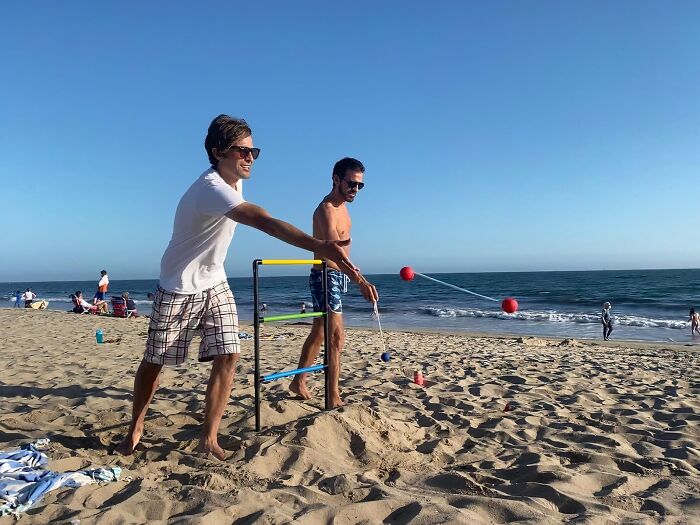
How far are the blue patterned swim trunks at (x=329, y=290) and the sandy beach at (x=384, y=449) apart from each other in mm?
781

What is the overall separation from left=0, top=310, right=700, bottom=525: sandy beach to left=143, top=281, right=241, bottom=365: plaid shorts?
0.57m

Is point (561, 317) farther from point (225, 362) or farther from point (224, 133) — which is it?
point (224, 133)

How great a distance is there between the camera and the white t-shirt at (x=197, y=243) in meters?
2.71

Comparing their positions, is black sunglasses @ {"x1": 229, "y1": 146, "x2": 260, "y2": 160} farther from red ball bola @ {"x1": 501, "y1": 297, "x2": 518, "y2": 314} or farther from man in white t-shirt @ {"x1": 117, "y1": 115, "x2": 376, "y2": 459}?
red ball bola @ {"x1": 501, "y1": 297, "x2": 518, "y2": 314}

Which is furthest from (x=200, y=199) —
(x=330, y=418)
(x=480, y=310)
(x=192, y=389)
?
(x=480, y=310)

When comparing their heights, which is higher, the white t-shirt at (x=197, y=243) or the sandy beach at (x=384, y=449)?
the white t-shirt at (x=197, y=243)

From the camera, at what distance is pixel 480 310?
24.5 metres

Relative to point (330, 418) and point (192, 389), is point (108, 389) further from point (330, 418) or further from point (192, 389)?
point (330, 418)

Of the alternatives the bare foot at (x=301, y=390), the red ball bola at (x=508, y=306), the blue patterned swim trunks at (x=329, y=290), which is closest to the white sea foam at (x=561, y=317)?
the red ball bola at (x=508, y=306)

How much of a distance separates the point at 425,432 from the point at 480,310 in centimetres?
2161

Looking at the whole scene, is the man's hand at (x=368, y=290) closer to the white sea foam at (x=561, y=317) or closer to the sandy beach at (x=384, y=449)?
the sandy beach at (x=384, y=449)

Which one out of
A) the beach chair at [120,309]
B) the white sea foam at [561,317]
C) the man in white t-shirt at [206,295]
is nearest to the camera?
the man in white t-shirt at [206,295]

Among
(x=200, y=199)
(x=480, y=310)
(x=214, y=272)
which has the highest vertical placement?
(x=200, y=199)

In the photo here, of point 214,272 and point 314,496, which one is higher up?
point 214,272
